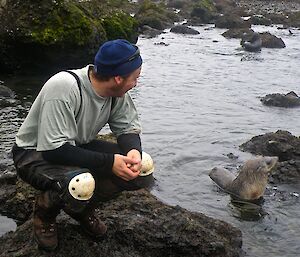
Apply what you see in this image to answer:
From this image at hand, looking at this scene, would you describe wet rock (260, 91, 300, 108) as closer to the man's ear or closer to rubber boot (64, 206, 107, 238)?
rubber boot (64, 206, 107, 238)

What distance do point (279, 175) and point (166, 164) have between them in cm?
186

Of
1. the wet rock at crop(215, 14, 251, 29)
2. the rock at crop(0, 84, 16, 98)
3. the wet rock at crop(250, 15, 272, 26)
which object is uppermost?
the rock at crop(0, 84, 16, 98)

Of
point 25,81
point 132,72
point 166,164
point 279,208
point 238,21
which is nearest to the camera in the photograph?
point 132,72

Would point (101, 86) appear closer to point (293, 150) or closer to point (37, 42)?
point (293, 150)

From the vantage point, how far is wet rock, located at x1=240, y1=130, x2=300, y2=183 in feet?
27.2

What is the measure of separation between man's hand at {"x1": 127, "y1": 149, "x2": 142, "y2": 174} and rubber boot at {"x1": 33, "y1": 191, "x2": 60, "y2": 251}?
669 millimetres

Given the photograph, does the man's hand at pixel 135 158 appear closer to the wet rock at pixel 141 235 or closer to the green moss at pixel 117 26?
the wet rock at pixel 141 235

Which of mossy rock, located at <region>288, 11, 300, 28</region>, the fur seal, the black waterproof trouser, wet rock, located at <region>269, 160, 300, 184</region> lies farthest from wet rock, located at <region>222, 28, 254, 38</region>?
the black waterproof trouser

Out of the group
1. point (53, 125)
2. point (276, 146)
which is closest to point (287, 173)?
point (276, 146)

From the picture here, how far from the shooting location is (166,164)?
29.4 ft

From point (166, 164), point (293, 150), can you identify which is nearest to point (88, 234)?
point (166, 164)

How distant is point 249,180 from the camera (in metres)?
7.69

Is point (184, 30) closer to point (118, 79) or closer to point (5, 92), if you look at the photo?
point (5, 92)

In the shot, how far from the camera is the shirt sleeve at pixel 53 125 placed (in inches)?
159
